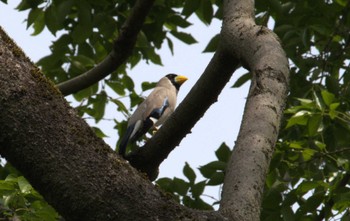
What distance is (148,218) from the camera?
1920 mm

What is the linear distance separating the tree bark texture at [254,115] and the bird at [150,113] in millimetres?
2482

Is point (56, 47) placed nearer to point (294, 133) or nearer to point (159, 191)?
point (294, 133)

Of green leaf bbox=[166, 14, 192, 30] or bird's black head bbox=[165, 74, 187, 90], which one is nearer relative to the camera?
green leaf bbox=[166, 14, 192, 30]

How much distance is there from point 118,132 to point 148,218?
4258 millimetres

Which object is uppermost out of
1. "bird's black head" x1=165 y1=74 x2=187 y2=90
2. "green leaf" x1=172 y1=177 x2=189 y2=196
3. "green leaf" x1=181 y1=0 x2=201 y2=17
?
"bird's black head" x1=165 y1=74 x2=187 y2=90

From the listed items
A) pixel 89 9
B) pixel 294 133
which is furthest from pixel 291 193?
pixel 89 9

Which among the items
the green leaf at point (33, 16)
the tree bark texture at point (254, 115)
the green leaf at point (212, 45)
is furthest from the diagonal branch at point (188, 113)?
the green leaf at point (33, 16)

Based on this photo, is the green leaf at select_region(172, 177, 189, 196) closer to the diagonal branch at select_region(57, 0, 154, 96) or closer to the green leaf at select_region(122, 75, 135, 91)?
the diagonal branch at select_region(57, 0, 154, 96)

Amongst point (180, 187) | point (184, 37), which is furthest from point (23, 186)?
point (184, 37)

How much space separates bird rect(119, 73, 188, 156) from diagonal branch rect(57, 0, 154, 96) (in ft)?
2.26

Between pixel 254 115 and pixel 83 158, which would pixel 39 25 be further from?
pixel 83 158

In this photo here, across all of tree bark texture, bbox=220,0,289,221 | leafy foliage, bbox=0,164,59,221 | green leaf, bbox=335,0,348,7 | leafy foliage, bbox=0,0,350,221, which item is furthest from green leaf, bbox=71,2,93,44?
tree bark texture, bbox=220,0,289,221

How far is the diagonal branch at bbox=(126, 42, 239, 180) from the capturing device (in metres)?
2.86

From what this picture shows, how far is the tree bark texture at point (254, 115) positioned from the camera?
2.09 meters
